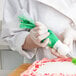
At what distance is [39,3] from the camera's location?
97 cm

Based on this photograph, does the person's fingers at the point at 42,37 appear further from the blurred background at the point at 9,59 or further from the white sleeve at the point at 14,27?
the blurred background at the point at 9,59

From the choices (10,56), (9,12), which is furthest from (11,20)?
(10,56)

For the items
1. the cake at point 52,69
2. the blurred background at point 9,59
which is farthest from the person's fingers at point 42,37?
the blurred background at point 9,59

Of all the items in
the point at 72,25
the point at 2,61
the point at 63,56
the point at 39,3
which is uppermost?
the point at 39,3

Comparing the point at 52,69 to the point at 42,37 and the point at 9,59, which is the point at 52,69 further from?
the point at 9,59

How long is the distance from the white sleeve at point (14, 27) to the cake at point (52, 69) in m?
0.21

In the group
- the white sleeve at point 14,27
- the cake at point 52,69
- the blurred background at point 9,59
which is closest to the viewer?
the cake at point 52,69

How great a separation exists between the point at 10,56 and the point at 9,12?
18.0 inches

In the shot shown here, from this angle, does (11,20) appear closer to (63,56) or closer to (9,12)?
(9,12)

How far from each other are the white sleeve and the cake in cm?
21

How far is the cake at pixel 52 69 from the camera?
0.67m

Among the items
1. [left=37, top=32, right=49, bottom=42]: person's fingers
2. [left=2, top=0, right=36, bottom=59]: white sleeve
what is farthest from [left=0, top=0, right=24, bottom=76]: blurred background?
[left=37, top=32, right=49, bottom=42]: person's fingers

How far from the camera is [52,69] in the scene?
0.69 meters

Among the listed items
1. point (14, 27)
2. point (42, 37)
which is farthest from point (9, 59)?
point (42, 37)
